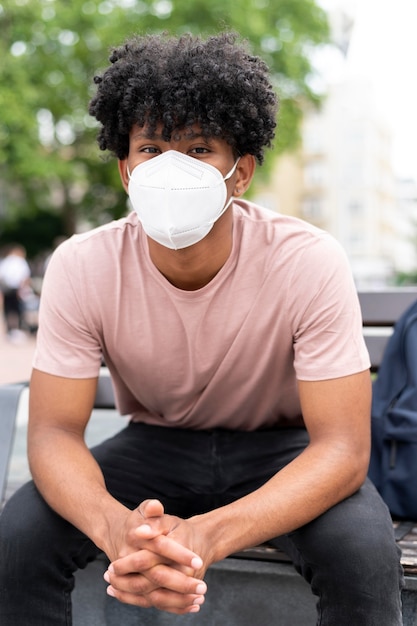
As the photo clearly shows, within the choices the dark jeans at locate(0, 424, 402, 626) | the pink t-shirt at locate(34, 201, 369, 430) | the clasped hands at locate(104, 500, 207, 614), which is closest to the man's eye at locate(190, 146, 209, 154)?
the pink t-shirt at locate(34, 201, 369, 430)

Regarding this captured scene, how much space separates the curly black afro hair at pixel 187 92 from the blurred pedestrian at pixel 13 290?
12931mm

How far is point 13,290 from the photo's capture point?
49.6 ft

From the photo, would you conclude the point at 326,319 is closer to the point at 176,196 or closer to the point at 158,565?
the point at 176,196

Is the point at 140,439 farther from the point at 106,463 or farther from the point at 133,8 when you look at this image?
the point at 133,8

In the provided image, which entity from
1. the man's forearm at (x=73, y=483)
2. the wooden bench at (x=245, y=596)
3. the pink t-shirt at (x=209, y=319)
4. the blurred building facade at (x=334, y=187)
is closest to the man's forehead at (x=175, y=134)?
the pink t-shirt at (x=209, y=319)

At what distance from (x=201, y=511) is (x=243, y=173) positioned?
965 mm

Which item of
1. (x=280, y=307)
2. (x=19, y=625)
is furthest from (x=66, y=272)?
(x=19, y=625)

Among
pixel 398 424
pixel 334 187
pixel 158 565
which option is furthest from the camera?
pixel 334 187

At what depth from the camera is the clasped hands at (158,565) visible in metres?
1.83

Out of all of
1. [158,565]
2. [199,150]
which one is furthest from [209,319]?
[158,565]

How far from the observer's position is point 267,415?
8.36 feet

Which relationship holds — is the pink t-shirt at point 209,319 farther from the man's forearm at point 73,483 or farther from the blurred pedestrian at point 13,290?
the blurred pedestrian at point 13,290

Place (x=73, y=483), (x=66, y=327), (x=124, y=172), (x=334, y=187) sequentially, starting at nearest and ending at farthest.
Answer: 1. (x=73, y=483)
2. (x=66, y=327)
3. (x=124, y=172)
4. (x=334, y=187)

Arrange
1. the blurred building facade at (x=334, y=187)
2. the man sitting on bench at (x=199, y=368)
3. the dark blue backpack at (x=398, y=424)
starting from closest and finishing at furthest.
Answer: the man sitting on bench at (x=199, y=368)
the dark blue backpack at (x=398, y=424)
the blurred building facade at (x=334, y=187)
